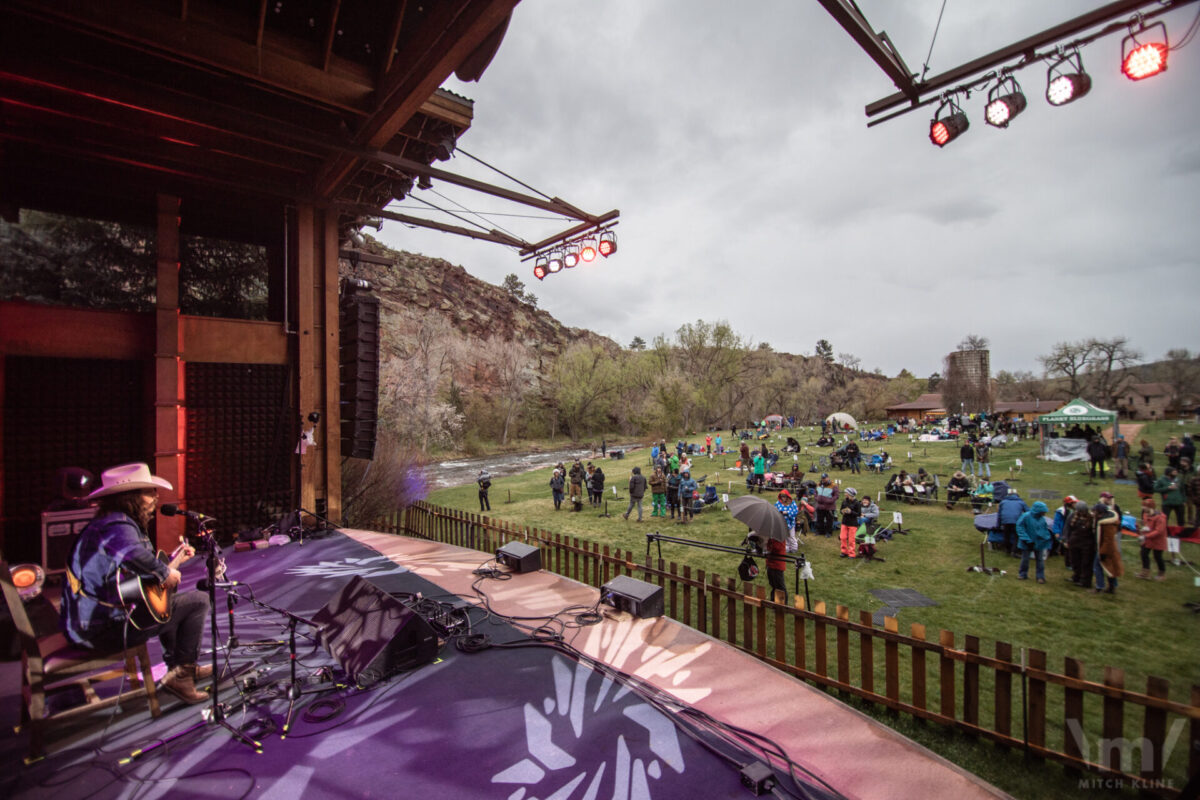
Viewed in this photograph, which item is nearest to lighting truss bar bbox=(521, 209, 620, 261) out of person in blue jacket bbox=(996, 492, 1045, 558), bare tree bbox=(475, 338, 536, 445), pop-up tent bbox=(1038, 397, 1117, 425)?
person in blue jacket bbox=(996, 492, 1045, 558)

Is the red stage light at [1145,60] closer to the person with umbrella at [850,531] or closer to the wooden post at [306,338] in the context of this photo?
the person with umbrella at [850,531]

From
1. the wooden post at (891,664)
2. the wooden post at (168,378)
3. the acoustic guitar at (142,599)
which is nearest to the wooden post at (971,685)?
the wooden post at (891,664)

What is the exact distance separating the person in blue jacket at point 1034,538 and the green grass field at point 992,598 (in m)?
0.23

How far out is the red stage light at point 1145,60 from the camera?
13.4 feet

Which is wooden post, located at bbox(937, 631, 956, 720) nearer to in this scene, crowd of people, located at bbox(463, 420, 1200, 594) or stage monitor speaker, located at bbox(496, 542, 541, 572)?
crowd of people, located at bbox(463, 420, 1200, 594)

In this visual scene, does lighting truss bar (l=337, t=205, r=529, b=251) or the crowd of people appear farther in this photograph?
lighting truss bar (l=337, t=205, r=529, b=251)

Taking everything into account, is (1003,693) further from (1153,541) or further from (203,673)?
(1153,541)

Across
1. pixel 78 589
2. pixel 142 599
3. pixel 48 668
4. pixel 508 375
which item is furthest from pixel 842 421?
pixel 48 668

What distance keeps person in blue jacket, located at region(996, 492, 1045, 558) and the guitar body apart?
12347 mm

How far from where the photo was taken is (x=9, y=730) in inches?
126

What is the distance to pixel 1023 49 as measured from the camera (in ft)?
14.7

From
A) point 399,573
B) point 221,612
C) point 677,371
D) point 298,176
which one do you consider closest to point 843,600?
point 399,573

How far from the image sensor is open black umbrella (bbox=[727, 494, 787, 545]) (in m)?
6.40

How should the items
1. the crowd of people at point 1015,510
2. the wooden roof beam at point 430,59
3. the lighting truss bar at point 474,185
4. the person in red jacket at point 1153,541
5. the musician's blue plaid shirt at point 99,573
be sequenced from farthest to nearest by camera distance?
1. the person in red jacket at point 1153,541
2. the crowd of people at point 1015,510
3. the lighting truss bar at point 474,185
4. the wooden roof beam at point 430,59
5. the musician's blue plaid shirt at point 99,573
